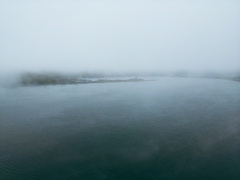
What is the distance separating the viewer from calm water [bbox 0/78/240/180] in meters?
8.65

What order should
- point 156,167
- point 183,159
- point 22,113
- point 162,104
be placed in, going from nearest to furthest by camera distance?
1. point 156,167
2. point 183,159
3. point 22,113
4. point 162,104

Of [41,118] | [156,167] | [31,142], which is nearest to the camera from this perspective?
[156,167]

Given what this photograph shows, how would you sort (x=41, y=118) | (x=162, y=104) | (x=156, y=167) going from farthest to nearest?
1. (x=162, y=104)
2. (x=41, y=118)
3. (x=156, y=167)

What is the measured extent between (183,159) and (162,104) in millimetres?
12073

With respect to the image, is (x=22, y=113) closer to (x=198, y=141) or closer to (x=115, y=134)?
(x=115, y=134)

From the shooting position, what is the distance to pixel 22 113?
18000mm

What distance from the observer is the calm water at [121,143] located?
8.65 metres

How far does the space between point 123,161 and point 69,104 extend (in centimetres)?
1436

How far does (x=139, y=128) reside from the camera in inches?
546

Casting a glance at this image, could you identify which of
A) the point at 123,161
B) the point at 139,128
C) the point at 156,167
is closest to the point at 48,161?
the point at 123,161

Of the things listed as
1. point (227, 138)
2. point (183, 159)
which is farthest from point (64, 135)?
point (227, 138)

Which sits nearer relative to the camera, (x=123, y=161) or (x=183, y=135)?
(x=123, y=161)

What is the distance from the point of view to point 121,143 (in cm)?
1146

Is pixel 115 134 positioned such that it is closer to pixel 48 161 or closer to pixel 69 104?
pixel 48 161
